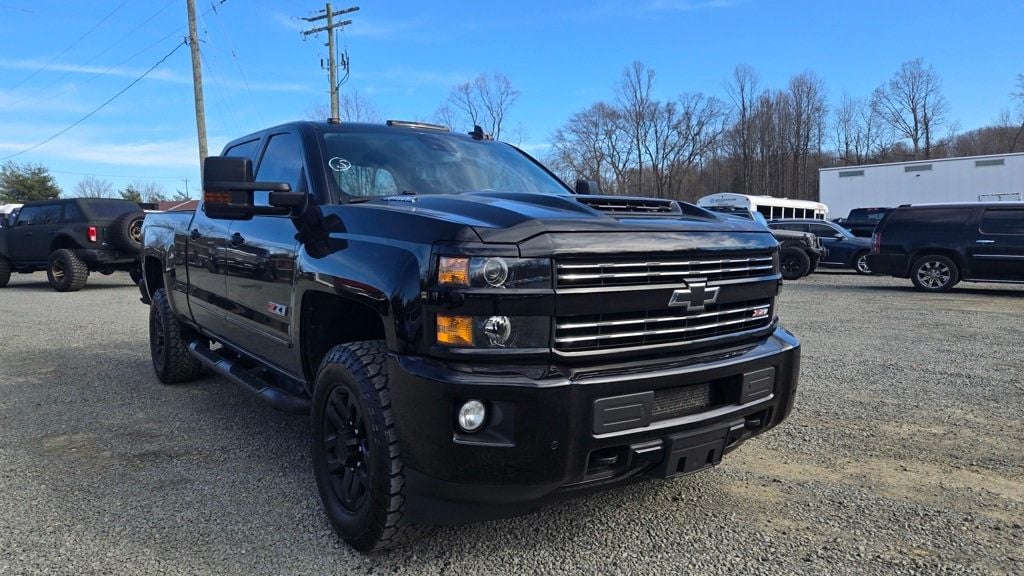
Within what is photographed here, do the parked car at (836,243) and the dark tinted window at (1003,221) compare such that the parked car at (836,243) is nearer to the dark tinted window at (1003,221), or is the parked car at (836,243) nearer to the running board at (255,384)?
the dark tinted window at (1003,221)

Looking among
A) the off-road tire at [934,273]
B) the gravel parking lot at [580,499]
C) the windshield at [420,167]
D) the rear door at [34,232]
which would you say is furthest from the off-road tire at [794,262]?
the rear door at [34,232]

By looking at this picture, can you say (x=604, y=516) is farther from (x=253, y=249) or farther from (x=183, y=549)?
(x=253, y=249)

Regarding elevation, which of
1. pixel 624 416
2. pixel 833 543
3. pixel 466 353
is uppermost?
pixel 466 353

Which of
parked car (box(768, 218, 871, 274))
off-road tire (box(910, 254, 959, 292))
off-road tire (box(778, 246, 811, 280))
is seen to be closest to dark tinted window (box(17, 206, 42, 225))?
off-road tire (box(778, 246, 811, 280))

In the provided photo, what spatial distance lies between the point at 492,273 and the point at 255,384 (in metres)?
2.09

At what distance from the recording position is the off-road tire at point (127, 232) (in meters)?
13.3

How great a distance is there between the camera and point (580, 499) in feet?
10.5

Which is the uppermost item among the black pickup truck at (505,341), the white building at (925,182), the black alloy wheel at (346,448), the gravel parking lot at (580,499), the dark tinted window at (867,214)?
the white building at (925,182)

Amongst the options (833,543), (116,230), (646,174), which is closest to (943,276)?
(833,543)

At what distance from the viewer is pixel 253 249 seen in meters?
3.64

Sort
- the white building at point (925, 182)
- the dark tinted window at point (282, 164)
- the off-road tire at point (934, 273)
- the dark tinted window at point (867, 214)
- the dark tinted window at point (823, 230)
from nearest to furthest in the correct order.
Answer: the dark tinted window at point (282, 164) → the off-road tire at point (934, 273) → the dark tinted window at point (823, 230) → the dark tinted window at point (867, 214) → the white building at point (925, 182)

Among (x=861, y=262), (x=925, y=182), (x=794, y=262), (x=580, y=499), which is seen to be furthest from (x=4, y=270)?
(x=925, y=182)

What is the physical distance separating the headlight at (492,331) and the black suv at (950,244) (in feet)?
40.7

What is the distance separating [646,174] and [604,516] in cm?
6929
